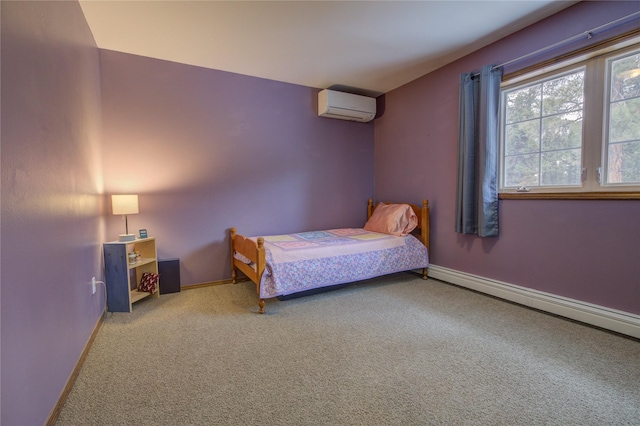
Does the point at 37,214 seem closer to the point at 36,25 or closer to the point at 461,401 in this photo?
the point at 36,25

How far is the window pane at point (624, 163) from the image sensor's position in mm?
1989

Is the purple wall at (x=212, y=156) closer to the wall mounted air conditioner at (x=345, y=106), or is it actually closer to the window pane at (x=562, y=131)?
the wall mounted air conditioner at (x=345, y=106)

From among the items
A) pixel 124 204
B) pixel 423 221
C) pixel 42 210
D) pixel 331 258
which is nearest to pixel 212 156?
pixel 124 204

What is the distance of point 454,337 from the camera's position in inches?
79.9

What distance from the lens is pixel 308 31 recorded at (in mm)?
2523

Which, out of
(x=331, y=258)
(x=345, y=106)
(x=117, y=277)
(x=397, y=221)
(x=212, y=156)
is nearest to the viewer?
(x=117, y=277)

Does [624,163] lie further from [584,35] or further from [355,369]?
[355,369]

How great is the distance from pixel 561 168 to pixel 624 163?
15.3 inches

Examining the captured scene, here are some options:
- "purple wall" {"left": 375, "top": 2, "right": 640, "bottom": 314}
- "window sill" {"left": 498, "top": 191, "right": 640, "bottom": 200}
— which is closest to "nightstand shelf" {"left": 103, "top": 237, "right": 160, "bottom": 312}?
"purple wall" {"left": 375, "top": 2, "right": 640, "bottom": 314}

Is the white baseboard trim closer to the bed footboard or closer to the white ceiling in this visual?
the bed footboard

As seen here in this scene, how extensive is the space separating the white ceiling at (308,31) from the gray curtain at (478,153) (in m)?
0.44

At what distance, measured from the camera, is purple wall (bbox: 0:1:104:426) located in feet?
3.43

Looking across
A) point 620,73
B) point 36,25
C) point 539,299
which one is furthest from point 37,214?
point 620,73

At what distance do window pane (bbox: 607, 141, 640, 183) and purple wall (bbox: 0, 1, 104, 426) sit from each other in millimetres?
3496
